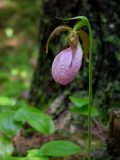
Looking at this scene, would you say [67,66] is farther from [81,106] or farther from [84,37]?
[81,106]

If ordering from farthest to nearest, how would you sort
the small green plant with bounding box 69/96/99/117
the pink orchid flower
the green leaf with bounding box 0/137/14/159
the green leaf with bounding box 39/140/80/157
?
the small green plant with bounding box 69/96/99/117
the green leaf with bounding box 0/137/14/159
the green leaf with bounding box 39/140/80/157
the pink orchid flower

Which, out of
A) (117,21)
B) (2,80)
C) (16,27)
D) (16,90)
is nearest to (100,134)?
(117,21)

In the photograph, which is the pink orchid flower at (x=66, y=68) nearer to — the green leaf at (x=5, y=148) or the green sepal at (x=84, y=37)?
the green sepal at (x=84, y=37)

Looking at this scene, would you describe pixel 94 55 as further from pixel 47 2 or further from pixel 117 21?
pixel 47 2

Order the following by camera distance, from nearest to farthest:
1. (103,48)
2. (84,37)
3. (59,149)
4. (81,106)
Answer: (84,37)
(59,149)
(81,106)
(103,48)

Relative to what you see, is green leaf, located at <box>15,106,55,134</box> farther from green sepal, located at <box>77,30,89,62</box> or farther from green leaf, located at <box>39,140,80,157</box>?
green sepal, located at <box>77,30,89,62</box>

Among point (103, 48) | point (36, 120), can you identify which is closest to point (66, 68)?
point (36, 120)

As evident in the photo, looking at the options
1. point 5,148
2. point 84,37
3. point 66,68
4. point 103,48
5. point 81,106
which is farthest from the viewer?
point 103,48

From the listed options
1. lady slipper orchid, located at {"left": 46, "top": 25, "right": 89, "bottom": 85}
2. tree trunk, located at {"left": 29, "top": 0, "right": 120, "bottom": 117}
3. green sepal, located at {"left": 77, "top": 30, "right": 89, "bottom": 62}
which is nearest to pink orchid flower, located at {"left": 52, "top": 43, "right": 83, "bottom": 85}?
lady slipper orchid, located at {"left": 46, "top": 25, "right": 89, "bottom": 85}
